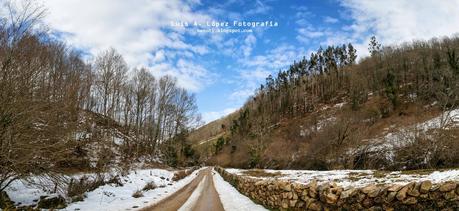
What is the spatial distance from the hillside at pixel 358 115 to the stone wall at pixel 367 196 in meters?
21.5

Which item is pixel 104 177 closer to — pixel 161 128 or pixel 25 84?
pixel 25 84

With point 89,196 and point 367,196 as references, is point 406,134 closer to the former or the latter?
point 367,196

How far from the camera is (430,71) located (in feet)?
240

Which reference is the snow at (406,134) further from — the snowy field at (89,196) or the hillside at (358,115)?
the snowy field at (89,196)

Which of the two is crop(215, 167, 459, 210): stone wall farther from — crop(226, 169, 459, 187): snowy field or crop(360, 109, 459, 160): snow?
crop(360, 109, 459, 160): snow

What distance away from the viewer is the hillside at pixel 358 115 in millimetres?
32062

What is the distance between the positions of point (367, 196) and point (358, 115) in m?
39.5

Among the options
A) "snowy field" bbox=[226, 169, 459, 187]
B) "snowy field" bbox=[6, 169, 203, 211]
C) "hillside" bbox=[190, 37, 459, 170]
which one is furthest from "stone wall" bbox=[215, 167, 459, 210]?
"hillside" bbox=[190, 37, 459, 170]

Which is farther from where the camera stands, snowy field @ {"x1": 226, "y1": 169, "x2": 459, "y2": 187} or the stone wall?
snowy field @ {"x1": 226, "y1": 169, "x2": 459, "y2": 187}

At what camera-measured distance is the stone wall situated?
6618 mm

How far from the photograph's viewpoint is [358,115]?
147 ft

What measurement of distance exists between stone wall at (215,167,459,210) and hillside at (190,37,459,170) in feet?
70.4

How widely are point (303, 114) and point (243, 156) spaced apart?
1125 inches

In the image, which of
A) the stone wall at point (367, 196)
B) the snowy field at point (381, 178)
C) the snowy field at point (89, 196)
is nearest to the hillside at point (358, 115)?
the snowy field at point (381, 178)
